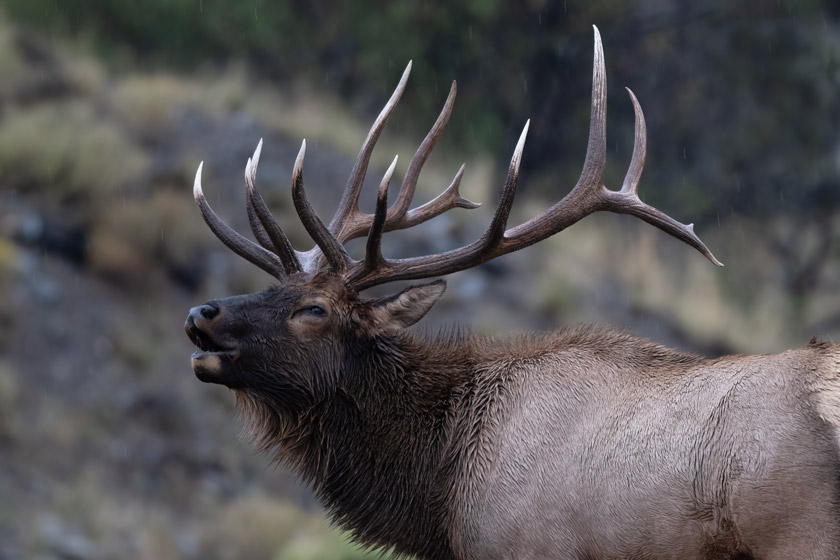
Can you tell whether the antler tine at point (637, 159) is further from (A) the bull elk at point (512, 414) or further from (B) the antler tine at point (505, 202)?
(B) the antler tine at point (505, 202)

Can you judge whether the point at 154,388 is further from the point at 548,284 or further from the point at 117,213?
the point at 548,284

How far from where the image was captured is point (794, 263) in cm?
2002

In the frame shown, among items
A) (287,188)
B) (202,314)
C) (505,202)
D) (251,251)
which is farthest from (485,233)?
(287,188)

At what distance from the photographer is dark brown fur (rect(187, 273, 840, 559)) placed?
14.0 feet

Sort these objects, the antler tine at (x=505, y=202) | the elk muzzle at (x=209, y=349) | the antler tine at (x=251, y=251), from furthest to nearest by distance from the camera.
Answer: the antler tine at (x=251, y=251), the elk muzzle at (x=209, y=349), the antler tine at (x=505, y=202)

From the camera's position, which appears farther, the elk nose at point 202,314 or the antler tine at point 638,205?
the antler tine at point 638,205

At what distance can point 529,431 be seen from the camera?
16.5ft

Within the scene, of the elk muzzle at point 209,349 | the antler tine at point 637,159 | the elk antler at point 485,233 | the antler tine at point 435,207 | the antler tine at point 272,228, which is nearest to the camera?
the elk muzzle at point 209,349

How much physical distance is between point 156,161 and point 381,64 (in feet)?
20.3

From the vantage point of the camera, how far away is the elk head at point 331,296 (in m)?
5.49

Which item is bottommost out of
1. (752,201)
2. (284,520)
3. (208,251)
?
(284,520)

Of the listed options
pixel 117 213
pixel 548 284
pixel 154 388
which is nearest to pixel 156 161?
pixel 117 213

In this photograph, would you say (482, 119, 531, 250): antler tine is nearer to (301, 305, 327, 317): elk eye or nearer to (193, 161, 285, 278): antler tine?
(301, 305, 327, 317): elk eye

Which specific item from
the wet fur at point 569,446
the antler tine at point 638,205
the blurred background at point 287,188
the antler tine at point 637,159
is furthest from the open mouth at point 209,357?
the blurred background at point 287,188
